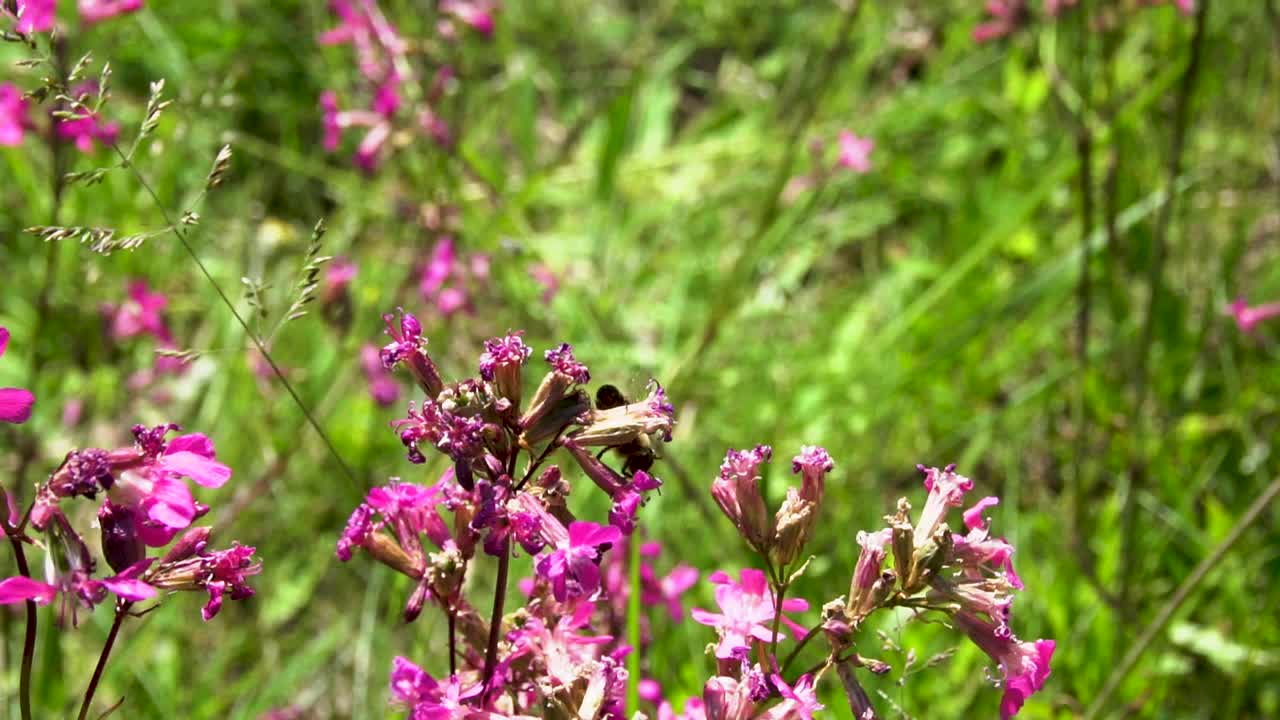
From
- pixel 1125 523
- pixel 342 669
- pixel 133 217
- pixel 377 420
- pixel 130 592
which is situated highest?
pixel 130 592

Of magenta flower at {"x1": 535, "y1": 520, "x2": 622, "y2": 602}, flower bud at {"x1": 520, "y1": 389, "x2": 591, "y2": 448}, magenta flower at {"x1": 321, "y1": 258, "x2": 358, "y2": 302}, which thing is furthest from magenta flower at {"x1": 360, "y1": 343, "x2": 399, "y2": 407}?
magenta flower at {"x1": 535, "y1": 520, "x2": 622, "y2": 602}

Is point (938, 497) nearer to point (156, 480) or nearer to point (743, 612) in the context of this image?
point (743, 612)

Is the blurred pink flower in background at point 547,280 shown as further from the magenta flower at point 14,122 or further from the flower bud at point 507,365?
the flower bud at point 507,365

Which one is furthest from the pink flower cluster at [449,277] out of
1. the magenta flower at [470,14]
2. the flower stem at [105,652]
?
the flower stem at [105,652]

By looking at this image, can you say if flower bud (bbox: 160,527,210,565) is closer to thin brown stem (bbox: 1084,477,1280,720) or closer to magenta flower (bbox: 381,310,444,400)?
magenta flower (bbox: 381,310,444,400)

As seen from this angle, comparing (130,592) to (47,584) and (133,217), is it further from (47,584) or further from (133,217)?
(133,217)

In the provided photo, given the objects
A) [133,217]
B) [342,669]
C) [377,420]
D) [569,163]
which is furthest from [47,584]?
[569,163]
